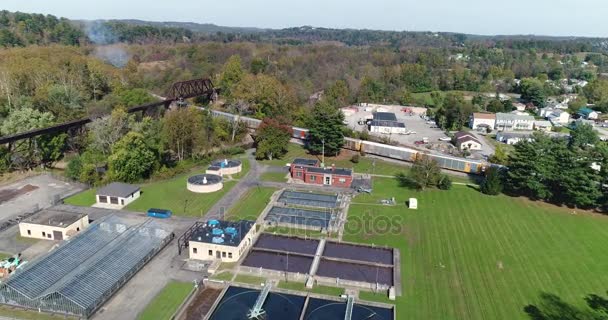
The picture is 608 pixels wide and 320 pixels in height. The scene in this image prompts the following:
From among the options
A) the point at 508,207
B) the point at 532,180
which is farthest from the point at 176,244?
the point at 532,180

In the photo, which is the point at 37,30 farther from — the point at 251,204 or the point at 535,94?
the point at 535,94

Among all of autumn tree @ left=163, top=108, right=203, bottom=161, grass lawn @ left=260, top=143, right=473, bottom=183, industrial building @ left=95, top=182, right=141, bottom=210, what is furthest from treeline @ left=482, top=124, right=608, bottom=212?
industrial building @ left=95, top=182, right=141, bottom=210

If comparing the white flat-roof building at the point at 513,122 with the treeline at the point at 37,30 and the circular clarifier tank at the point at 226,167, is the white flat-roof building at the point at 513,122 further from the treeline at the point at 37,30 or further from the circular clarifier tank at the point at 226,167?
the treeline at the point at 37,30

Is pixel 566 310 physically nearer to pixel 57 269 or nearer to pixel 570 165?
pixel 570 165

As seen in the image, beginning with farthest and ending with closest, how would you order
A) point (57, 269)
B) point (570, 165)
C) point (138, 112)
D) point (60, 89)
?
1. point (138, 112)
2. point (60, 89)
3. point (570, 165)
4. point (57, 269)

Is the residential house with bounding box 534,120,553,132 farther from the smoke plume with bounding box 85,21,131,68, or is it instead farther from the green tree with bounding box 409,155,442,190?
the smoke plume with bounding box 85,21,131,68

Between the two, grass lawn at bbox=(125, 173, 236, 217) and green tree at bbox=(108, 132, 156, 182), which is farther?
green tree at bbox=(108, 132, 156, 182)

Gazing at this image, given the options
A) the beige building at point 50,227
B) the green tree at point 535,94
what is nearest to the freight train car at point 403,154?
the beige building at point 50,227
